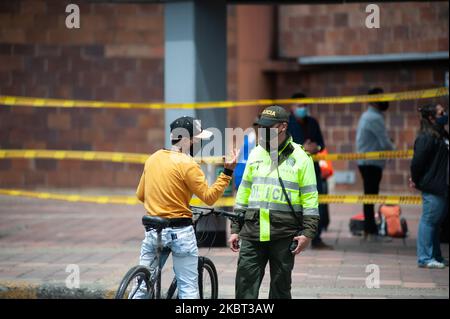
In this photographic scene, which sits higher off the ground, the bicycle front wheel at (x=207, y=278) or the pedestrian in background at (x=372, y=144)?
the pedestrian in background at (x=372, y=144)

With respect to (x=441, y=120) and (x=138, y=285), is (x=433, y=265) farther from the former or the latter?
(x=138, y=285)

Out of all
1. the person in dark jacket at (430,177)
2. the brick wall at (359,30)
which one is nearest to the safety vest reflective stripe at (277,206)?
the person in dark jacket at (430,177)

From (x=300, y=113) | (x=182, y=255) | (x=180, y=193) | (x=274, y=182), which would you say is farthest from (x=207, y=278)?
(x=300, y=113)

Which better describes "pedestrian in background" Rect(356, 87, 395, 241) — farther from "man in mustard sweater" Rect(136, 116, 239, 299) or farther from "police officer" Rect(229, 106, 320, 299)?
"man in mustard sweater" Rect(136, 116, 239, 299)

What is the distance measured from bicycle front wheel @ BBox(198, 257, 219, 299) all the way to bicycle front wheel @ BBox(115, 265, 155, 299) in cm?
56

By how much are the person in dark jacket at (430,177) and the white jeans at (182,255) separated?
3975mm

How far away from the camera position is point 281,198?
692cm

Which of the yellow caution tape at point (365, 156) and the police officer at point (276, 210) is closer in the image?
the police officer at point (276, 210)

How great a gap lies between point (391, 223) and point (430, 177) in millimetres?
2402

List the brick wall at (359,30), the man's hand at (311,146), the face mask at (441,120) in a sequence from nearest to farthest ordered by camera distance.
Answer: the face mask at (441,120)
the man's hand at (311,146)
the brick wall at (359,30)

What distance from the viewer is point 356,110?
738 inches

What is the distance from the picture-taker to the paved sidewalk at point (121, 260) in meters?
9.17

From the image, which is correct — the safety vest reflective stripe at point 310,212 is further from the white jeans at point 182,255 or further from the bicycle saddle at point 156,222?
the bicycle saddle at point 156,222
